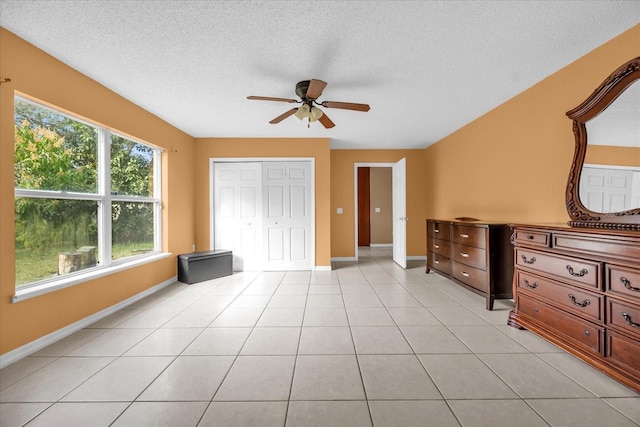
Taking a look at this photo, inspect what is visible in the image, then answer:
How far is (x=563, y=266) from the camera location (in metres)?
1.99

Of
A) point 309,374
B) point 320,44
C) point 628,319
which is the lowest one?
point 309,374

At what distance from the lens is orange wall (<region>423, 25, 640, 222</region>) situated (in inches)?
90.5

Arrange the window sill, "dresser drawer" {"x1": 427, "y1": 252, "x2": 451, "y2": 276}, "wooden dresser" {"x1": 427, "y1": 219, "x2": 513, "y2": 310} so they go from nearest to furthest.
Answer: the window sill < "wooden dresser" {"x1": 427, "y1": 219, "x2": 513, "y2": 310} < "dresser drawer" {"x1": 427, "y1": 252, "x2": 451, "y2": 276}

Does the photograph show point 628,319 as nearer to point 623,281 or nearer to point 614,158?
point 623,281

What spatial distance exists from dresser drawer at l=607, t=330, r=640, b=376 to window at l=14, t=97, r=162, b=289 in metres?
4.38

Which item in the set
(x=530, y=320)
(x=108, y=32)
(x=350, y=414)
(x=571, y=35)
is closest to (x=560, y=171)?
(x=571, y=35)

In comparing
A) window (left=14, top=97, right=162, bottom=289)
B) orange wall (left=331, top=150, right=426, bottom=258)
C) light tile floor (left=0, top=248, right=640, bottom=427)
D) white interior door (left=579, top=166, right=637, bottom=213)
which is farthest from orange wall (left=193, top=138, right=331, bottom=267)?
white interior door (left=579, top=166, right=637, bottom=213)

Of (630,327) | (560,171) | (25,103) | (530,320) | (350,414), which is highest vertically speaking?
(25,103)

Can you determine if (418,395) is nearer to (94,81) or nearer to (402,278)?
(402,278)

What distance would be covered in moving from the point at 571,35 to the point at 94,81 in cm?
447

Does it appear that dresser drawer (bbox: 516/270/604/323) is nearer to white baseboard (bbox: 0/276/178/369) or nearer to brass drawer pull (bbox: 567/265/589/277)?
brass drawer pull (bbox: 567/265/589/277)

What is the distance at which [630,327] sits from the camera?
156 cm

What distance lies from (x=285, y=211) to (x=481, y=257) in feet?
10.6

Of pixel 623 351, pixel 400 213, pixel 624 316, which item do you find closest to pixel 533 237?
pixel 624 316
